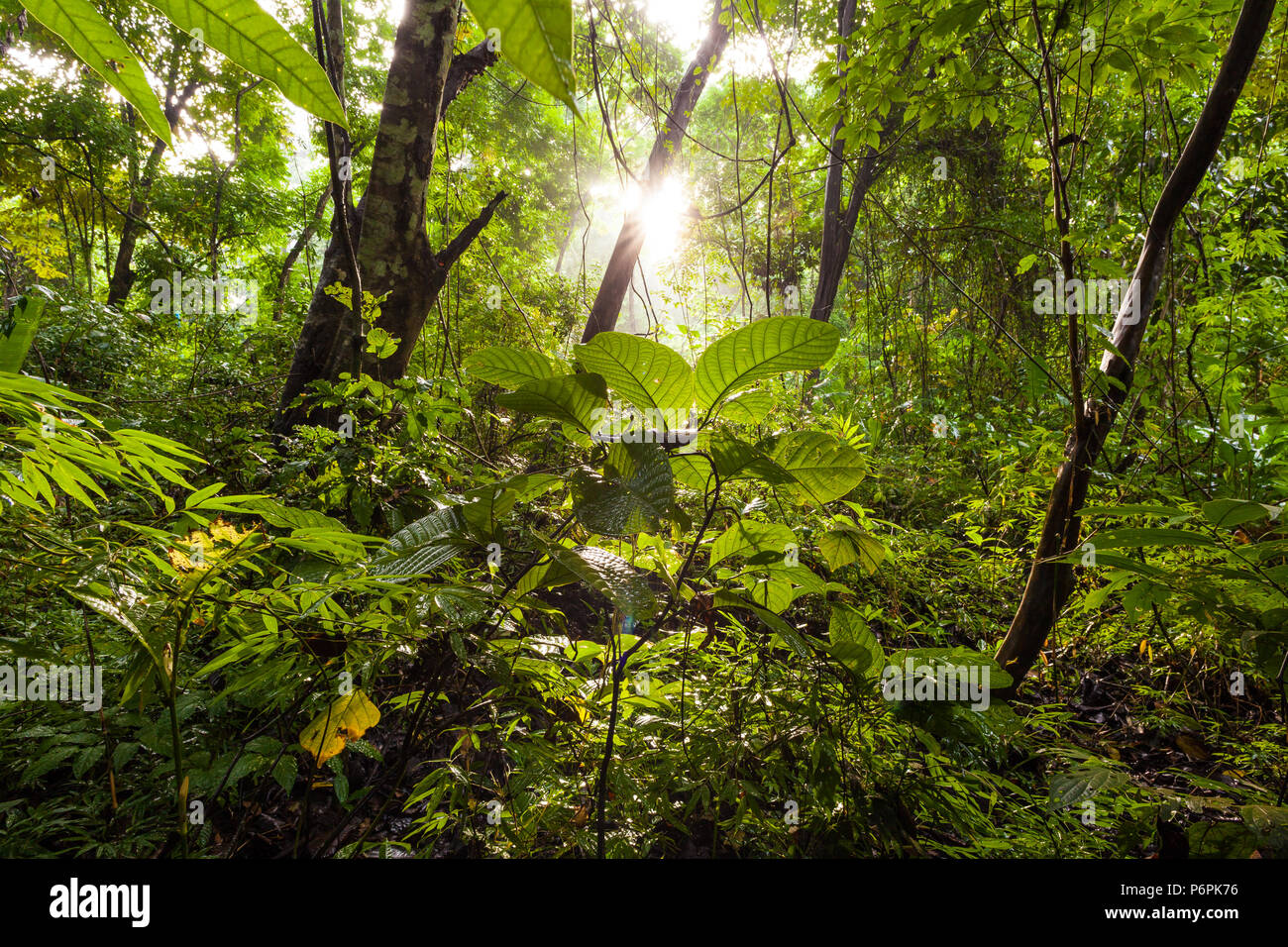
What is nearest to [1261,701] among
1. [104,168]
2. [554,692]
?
[554,692]

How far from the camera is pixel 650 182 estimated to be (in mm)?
3514

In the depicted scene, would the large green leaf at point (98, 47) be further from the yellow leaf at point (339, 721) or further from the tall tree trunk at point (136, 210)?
the tall tree trunk at point (136, 210)

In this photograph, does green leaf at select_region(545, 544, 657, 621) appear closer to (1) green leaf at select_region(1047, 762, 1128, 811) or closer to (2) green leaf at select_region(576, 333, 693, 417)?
(2) green leaf at select_region(576, 333, 693, 417)

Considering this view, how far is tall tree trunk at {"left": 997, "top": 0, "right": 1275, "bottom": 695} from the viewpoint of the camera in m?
1.22

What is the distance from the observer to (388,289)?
2170 mm

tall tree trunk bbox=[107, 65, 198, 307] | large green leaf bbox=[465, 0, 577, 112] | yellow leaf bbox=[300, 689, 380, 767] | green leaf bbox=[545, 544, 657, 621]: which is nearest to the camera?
large green leaf bbox=[465, 0, 577, 112]

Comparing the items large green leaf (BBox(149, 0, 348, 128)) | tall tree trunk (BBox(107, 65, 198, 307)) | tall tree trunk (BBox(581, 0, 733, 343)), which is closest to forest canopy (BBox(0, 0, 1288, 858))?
large green leaf (BBox(149, 0, 348, 128))

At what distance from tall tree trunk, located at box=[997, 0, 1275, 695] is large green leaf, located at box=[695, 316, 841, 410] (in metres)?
0.89

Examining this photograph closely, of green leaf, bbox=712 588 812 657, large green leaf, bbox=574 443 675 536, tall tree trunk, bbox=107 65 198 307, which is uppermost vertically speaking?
tall tree trunk, bbox=107 65 198 307

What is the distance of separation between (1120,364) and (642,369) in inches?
56.9

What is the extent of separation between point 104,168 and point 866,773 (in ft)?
27.5

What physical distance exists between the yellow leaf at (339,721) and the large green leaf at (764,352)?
24.7 inches

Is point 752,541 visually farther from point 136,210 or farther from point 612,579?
point 136,210
